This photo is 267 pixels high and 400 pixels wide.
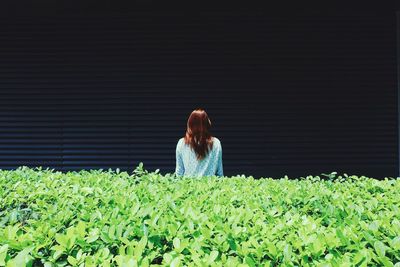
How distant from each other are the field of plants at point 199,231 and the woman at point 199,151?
5.70 feet

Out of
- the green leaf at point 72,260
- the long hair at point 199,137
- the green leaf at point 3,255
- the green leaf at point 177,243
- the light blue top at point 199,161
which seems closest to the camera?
the green leaf at point 3,255

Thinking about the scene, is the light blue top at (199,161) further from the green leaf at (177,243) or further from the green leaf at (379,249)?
the green leaf at (379,249)

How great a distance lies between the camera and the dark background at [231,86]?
8938 millimetres

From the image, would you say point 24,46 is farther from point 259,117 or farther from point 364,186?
point 364,186

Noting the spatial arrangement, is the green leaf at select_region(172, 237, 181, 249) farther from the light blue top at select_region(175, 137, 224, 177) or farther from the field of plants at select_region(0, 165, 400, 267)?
the light blue top at select_region(175, 137, 224, 177)

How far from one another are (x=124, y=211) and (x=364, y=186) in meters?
2.28

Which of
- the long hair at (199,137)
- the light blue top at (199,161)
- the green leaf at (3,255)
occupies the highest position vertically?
the green leaf at (3,255)

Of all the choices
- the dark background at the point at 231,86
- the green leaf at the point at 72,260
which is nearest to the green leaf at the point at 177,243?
the green leaf at the point at 72,260

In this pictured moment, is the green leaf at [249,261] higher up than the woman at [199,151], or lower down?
higher up

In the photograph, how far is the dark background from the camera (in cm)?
894

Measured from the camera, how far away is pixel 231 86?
29.3ft

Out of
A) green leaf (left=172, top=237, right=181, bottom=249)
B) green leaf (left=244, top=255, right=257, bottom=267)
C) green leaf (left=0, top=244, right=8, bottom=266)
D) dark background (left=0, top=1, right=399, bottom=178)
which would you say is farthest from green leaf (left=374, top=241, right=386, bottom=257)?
dark background (left=0, top=1, right=399, bottom=178)

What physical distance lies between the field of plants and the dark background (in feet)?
16.9

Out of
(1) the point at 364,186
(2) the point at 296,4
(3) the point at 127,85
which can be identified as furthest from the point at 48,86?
(1) the point at 364,186
